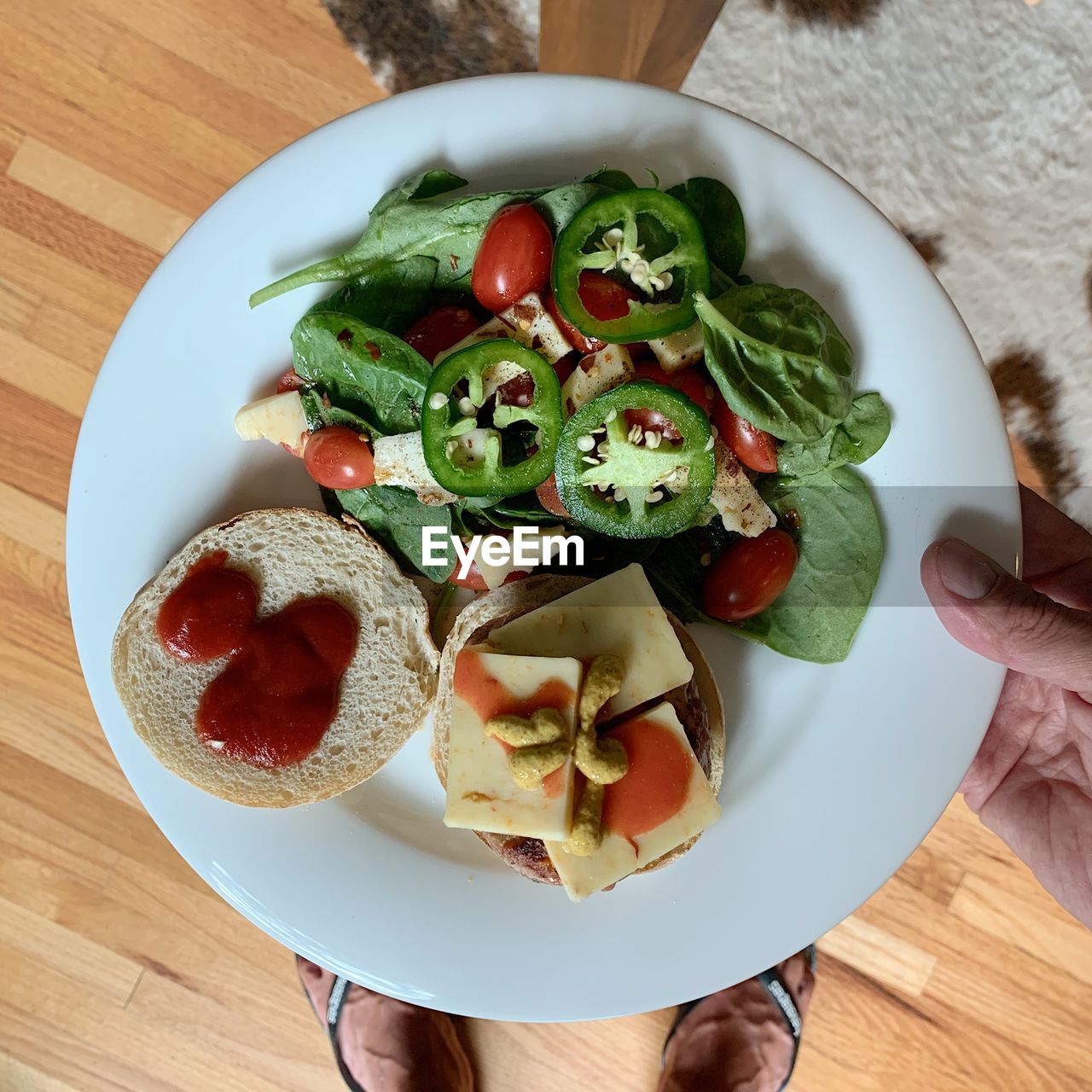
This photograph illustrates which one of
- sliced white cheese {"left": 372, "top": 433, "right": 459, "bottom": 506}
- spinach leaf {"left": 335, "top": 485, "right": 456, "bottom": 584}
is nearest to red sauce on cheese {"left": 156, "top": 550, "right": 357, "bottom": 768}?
spinach leaf {"left": 335, "top": 485, "right": 456, "bottom": 584}

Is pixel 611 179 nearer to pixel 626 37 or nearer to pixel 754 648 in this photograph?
pixel 626 37

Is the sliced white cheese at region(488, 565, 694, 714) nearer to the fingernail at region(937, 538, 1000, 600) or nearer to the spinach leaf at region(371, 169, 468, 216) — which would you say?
the fingernail at region(937, 538, 1000, 600)

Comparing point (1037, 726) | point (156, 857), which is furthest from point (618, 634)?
point (156, 857)

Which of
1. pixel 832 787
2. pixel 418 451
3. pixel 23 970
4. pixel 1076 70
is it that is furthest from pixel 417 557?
pixel 1076 70

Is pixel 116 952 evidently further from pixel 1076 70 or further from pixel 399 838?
pixel 1076 70

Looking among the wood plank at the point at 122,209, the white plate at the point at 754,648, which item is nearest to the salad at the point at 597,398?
the white plate at the point at 754,648
